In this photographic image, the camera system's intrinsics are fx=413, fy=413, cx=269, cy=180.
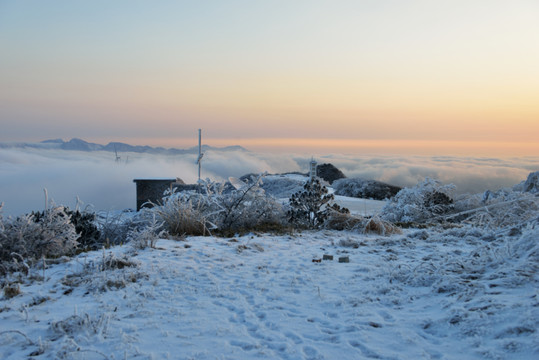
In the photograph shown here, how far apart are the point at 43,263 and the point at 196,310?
236 centimetres

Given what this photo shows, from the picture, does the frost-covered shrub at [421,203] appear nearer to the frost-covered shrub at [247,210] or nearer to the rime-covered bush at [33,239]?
the frost-covered shrub at [247,210]

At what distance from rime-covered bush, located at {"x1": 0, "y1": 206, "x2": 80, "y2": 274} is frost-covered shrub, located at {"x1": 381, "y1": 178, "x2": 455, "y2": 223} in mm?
9289

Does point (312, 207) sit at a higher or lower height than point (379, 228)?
higher

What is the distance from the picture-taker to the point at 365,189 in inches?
921

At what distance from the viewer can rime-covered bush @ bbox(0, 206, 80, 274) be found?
5355 mm

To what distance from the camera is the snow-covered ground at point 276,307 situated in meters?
3.07

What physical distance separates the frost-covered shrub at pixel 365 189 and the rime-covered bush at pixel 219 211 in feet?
45.6

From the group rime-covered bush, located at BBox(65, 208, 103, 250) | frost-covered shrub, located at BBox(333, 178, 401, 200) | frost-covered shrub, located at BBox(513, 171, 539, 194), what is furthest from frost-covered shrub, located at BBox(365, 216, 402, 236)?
frost-covered shrub, located at BBox(333, 178, 401, 200)

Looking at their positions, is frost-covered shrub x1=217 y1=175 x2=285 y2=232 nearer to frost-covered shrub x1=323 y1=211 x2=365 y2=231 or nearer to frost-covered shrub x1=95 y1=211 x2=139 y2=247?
frost-covered shrub x1=323 y1=211 x2=365 y2=231

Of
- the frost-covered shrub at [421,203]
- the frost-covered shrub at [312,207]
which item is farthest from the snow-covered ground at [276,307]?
the frost-covered shrub at [421,203]

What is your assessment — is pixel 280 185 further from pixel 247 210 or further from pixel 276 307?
pixel 276 307

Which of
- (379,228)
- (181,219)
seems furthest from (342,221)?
(181,219)

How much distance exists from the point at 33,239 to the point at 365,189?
64.4 feet

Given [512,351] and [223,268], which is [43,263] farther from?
[512,351]
